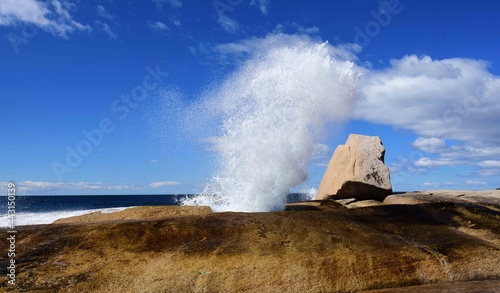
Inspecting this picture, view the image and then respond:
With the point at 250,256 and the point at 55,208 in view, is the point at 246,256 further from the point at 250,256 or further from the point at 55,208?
the point at 55,208

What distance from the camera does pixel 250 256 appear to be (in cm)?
879

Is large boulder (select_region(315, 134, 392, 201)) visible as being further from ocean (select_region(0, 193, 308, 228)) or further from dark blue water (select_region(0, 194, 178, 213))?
dark blue water (select_region(0, 194, 178, 213))

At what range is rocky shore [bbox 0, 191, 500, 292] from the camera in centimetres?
813

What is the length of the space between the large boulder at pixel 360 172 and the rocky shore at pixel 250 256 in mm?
10578

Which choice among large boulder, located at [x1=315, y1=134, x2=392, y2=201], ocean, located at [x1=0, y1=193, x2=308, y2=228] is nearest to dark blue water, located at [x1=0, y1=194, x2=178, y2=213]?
ocean, located at [x1=0, y1=193, x2=308, y2=228]

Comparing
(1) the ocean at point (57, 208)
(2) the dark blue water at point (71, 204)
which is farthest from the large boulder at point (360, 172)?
(2) the dark blue water at point (71, 204)

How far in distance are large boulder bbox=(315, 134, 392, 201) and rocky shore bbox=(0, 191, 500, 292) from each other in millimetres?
10578

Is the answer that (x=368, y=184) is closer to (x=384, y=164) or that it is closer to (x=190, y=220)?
(x=384, y=164)

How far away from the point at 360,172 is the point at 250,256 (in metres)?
14.5

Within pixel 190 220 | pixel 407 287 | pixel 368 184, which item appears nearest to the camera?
pixel 407 287

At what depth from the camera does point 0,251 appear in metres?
8.86

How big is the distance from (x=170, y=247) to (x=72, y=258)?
1.97 meters

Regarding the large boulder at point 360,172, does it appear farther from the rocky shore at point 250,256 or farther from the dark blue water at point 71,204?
the dark blue water at point 71,204

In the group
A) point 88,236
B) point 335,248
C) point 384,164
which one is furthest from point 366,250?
point 384,164
